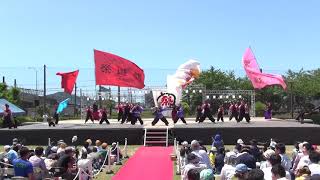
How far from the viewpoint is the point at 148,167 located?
18.0 m

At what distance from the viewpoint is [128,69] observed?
35.6m

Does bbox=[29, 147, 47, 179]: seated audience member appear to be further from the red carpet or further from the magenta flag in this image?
the magenta flag

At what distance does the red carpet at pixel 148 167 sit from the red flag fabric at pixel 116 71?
1177 centimetres

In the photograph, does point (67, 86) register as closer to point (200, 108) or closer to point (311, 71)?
point (200, 108)

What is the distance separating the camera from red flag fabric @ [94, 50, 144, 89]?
1368 inches

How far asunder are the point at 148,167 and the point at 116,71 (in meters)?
17.9

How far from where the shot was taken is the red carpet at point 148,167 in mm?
15867

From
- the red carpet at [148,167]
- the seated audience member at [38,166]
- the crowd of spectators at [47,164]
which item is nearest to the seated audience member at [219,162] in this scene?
the red carpet at [148,167]

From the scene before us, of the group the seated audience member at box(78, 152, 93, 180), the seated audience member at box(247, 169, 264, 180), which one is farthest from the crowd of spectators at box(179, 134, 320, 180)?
the seated audience member at box(78, 152, 93, 180)

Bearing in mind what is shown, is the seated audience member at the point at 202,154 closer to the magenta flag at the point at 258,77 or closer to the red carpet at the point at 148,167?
the red carpet at the point at 148,167

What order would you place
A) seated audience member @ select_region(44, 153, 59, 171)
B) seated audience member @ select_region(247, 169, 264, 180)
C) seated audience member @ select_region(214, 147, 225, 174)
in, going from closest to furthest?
1. seated audience member @ select_region(247, 169, 264, 180)
2. seated audience member @ select_region(44, 153, 59, 171)
3. seated audience member @ select_region(214, 147, 225, 174)

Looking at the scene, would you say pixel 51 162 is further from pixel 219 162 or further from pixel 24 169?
pixel 219 162

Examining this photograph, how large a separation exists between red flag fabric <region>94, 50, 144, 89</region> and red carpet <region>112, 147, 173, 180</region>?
11.8 meters

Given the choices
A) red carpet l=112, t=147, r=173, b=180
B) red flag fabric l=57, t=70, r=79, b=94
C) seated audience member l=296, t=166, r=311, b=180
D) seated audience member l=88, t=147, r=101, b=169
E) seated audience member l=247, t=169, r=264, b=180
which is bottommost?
red carpet l=112, t=147, r=173, b=180
